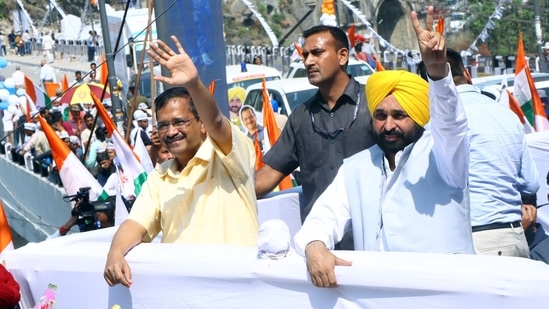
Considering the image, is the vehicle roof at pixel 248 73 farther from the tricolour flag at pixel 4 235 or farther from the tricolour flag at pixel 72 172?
the tricolour flag at pixel 4 235

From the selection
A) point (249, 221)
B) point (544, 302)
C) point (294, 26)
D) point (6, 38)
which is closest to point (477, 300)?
point (544, 302)

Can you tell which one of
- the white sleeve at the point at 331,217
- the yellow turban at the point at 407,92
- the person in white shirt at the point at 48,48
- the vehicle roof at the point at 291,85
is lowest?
the person in white shirt at the point at 48,48

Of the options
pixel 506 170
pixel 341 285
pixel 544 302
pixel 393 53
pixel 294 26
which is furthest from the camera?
pixel 294 26

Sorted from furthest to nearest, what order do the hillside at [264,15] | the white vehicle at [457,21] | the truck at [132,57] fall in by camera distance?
the hillside at [264,15]
the white vehicle at [457,21]
the truck at [132,57]

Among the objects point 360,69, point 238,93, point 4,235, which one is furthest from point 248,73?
point 4,235

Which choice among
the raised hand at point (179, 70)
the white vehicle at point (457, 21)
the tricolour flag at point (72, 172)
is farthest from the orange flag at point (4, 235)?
the white vehicle at point (457, 21)

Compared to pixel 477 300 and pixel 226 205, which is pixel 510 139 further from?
pixel 477 300

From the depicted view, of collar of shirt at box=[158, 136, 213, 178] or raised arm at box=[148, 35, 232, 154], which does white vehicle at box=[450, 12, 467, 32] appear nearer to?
collar of shirt at box=[158, 136, 213, 178]

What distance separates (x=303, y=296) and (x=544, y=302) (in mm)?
862

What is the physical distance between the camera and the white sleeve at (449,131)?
322cm

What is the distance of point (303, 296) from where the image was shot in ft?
10.8

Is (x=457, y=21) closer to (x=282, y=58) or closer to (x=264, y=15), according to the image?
(x=264, y=15)

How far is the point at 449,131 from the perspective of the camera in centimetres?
328

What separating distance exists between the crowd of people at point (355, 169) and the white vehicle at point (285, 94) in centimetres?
1005
